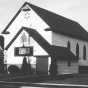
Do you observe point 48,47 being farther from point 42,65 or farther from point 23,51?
point 23,51

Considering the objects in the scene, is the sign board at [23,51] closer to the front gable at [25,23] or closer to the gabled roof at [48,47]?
the gabled roof at [48,47]

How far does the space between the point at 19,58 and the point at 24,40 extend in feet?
10.3

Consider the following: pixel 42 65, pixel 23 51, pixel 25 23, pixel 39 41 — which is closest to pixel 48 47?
pixel 39 41

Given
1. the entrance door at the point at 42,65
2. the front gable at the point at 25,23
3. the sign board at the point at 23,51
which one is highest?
the front gable at the point at 25,23

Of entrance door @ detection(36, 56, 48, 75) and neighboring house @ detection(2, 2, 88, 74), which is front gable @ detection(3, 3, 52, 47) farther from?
entrance door @ detection(36, 56, 48, 75)

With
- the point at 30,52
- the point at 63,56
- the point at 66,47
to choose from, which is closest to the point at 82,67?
the point at 66,47

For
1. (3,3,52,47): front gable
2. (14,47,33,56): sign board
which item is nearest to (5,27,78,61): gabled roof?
(3,3,52,47): front gable

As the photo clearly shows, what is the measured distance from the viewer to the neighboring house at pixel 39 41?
4741 centimetres

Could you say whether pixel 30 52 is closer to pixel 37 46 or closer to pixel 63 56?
pixel 37 46

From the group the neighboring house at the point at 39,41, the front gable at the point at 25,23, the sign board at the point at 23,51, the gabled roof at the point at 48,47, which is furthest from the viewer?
the front gable at the point at 25,23

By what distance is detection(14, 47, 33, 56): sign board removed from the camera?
4831 cm

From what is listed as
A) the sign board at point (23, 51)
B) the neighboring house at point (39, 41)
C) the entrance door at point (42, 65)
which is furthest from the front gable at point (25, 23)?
the entrance door at point (42, 65)

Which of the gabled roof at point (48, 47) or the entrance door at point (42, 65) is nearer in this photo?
the gabled roof at point (48, 47)

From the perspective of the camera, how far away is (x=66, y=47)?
181 feet
